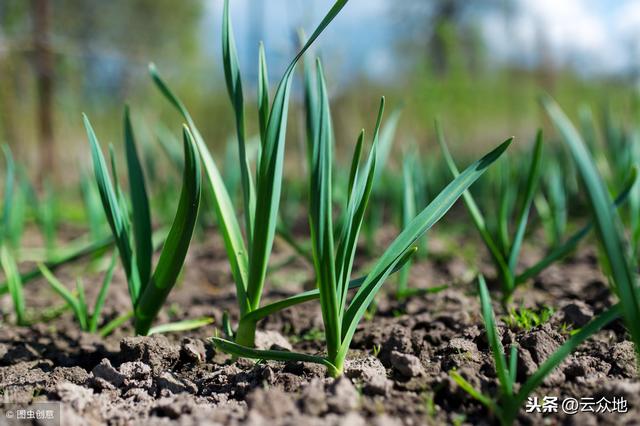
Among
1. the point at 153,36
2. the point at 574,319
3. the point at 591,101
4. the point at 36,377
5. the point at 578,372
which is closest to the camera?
the point at 578,372

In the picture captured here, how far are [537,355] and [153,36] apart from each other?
43.9ft

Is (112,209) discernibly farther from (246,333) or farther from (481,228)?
(481,228)

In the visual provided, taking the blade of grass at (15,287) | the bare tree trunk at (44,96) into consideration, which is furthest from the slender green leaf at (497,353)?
the bare tree trunk at (44,96)

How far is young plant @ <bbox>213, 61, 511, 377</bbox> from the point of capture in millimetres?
773

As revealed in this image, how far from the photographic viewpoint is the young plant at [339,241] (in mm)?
773

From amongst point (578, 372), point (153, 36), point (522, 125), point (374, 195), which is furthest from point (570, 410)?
point (153, 36)

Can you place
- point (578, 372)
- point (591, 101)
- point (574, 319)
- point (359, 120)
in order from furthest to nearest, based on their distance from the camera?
point (359, 120)
point (591, 101)
point (574, 319)
point (578, 372)

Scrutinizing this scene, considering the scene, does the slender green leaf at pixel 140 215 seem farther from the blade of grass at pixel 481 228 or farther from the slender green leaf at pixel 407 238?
the blade of grass at pixel 481 228

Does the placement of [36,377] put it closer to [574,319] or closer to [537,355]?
[537,355]

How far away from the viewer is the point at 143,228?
3.37 feet

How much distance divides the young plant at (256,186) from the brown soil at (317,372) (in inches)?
5.2

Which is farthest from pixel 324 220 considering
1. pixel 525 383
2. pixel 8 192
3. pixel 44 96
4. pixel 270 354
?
pixel 44 96

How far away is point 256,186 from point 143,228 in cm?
29

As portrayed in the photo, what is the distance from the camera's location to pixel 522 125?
27.9ft
